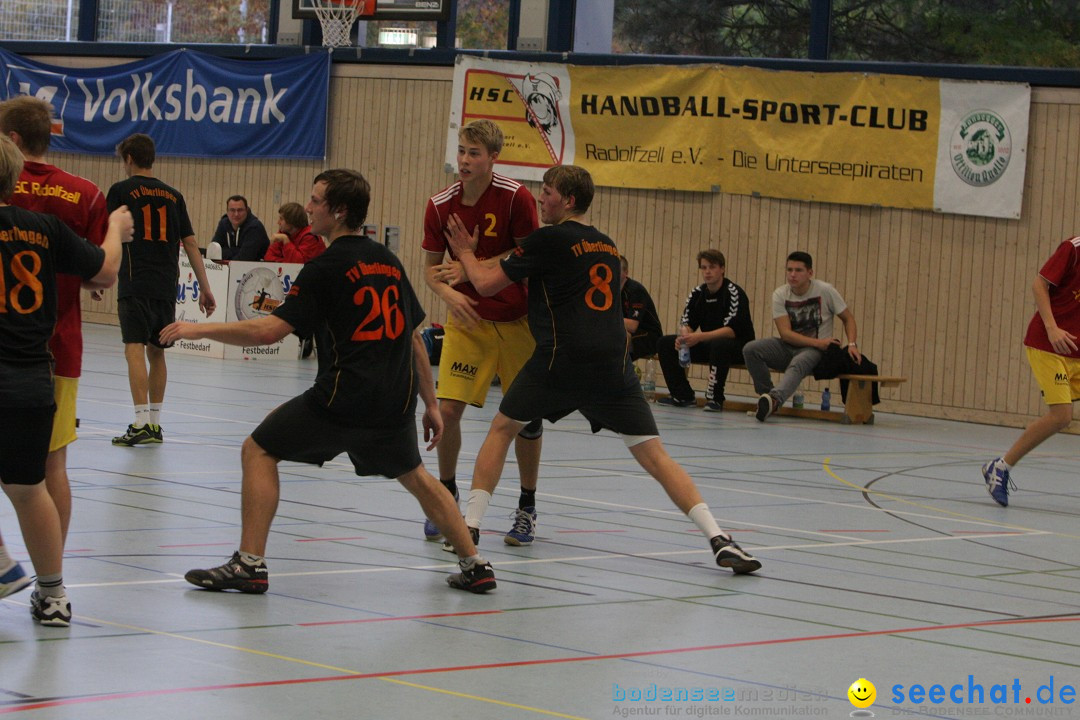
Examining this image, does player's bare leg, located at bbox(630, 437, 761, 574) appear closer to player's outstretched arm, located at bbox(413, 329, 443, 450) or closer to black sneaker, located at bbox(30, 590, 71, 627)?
player's outstretched arm, located at bbox(413, 329, 443, 450)

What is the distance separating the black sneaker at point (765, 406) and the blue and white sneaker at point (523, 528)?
779 centimetres

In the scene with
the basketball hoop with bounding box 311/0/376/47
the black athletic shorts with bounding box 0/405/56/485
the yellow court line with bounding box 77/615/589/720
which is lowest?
the yellow court line with bounding box 77/615/589/720

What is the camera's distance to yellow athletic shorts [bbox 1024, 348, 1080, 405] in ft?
29.6

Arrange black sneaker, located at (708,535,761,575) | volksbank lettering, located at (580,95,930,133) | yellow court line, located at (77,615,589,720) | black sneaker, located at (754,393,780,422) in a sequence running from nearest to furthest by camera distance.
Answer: yellow court line, located at (77,615,589,720), black sneaker, located at (708,535,761,575), black sneaker, located at (754,393,780,422), volksbank lettering, located at (580,95,930,133)

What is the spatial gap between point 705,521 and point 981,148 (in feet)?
35.7

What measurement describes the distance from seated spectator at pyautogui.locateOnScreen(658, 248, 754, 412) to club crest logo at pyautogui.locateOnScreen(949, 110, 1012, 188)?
9.77ft

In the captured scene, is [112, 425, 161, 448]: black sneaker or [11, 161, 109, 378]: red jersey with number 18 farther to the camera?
[112, 425, 161, 448]: black sneaker

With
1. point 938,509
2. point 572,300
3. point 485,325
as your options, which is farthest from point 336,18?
point 572,300

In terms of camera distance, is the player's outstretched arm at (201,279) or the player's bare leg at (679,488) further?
the player's outstretched arm at (201,279)

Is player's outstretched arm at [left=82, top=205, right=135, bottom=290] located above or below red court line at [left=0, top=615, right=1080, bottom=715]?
above

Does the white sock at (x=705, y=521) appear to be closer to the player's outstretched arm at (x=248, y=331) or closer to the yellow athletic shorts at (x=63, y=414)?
the player's outstretched arm at (x=248, y=331)

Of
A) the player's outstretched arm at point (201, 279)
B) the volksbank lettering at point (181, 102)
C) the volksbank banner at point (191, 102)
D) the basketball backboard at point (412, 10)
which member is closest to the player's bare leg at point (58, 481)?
the player's outstretched arm at point (201, 279)

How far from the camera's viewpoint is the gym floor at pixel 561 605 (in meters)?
4.19

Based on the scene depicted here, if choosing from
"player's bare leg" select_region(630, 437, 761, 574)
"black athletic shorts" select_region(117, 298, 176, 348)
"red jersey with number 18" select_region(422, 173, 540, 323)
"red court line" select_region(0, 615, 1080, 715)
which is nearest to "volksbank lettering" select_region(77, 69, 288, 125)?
"black athletic shorts" select_region(117, 298, 176, 348)
